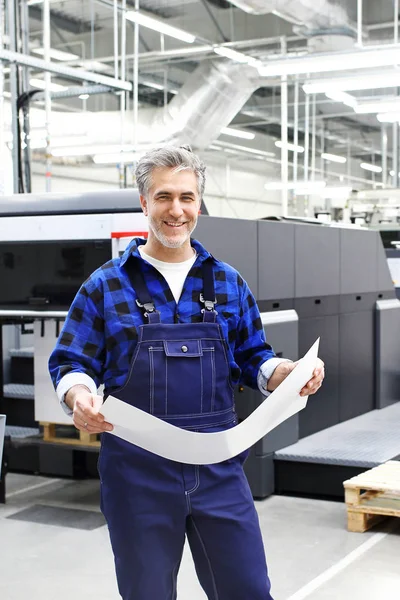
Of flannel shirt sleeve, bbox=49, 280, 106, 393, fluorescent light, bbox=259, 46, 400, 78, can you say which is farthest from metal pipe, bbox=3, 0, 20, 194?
flannel shirt sleeve, bbox=49, 280, 106, 393

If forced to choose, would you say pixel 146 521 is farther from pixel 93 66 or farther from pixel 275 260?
pixel 93 66

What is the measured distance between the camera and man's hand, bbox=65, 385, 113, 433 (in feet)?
5.98

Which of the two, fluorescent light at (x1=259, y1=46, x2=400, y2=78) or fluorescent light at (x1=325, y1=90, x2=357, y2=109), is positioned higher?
fluorescent light at (x1=325, y1=90, x2=357, y2=109)

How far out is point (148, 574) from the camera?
6.52ft

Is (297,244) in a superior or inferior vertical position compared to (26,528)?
superior

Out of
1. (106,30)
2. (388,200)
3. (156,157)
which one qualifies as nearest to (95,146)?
(106,30)

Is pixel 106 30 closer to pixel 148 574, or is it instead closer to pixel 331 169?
pixel 331 169

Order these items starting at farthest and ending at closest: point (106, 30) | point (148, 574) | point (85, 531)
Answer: point (106, 30) < point (85, 531) < point (148, 574)

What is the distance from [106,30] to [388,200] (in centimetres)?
604

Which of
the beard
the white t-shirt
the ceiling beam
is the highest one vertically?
the ceiling beam

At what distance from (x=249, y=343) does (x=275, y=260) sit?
130 inches

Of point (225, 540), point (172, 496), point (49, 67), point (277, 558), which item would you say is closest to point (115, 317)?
point (172, 496)

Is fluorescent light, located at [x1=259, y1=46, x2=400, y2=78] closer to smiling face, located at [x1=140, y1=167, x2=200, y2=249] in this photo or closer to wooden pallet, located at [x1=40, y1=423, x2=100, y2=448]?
wooden pallet, located at [x1=40, y1=423, x2=100, y2=448]

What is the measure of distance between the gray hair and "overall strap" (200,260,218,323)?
0.64ft
